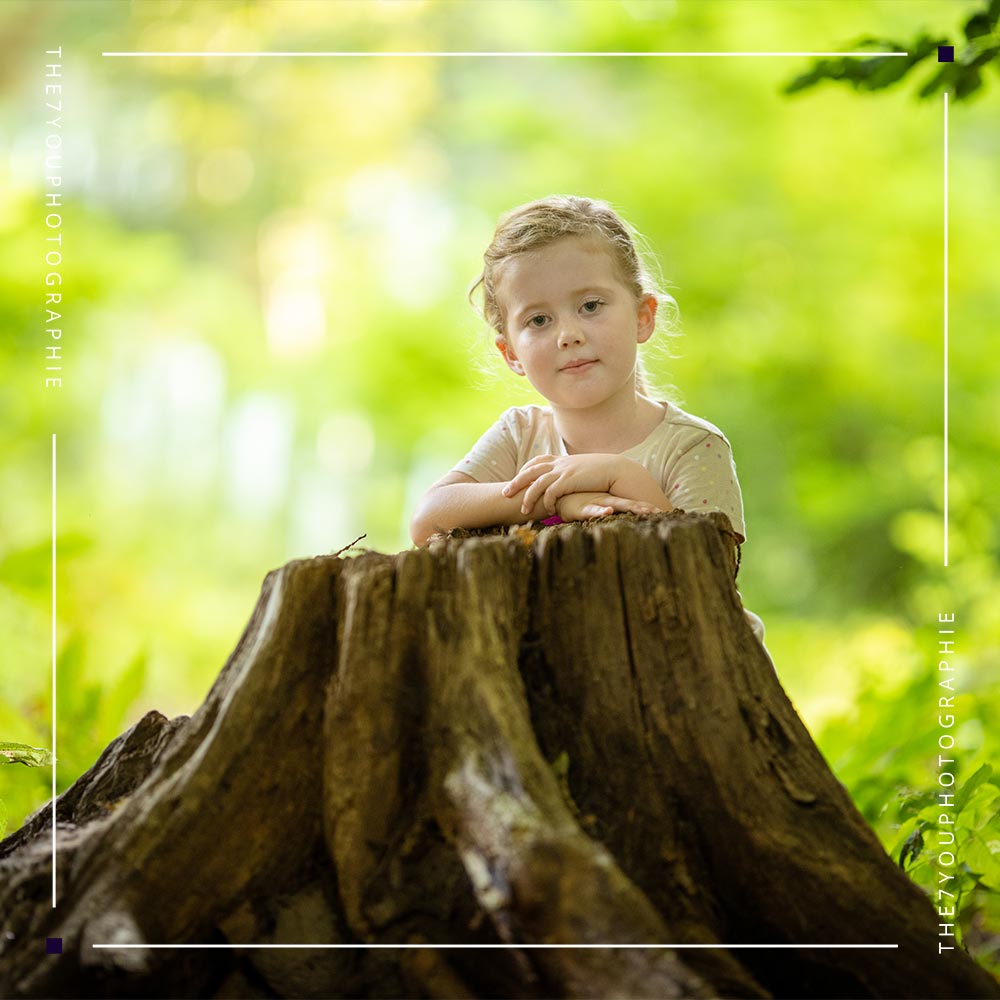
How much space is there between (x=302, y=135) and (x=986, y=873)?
324 inches

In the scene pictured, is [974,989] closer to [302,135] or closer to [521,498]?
[521,498]

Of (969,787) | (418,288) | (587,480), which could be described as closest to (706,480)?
(587,480)

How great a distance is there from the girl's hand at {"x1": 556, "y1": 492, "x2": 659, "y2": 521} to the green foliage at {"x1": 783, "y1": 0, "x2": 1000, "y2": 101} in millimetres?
873

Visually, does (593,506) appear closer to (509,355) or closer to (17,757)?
(509,355)

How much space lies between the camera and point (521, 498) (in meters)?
1.85

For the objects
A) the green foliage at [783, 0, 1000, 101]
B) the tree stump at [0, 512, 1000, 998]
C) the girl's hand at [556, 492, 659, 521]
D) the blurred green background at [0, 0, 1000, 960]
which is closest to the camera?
the tree stump at [0, 512, 1000, 998]

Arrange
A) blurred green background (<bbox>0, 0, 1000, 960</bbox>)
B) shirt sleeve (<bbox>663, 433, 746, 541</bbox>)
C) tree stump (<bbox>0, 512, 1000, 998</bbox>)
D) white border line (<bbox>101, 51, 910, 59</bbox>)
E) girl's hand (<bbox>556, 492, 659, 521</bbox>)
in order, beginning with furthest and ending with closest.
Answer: blurred green background (<bbox>0, 0, 1000, 960</bbox>)
white border line (<bbox>101, 51, 910, 59</bbox>)
shirt sleeve (<bbox>663, 433, 746, 541</bbox>)
girl's hand (<bbox>556, 492, 659, 521</bbox>)
tree stump (<bbox>0, 512, 1000, 998</bbox>)

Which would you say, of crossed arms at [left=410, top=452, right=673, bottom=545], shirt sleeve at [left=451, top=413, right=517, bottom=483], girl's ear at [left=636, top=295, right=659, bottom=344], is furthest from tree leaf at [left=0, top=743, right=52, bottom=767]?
girl's ear at [left=636, top=295, right=659, bottom=344]

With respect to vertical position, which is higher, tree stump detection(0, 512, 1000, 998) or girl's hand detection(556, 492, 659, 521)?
girl's hand detection(556, 492, 659, 521)

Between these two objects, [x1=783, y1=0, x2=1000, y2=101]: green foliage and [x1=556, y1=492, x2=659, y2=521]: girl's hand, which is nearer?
[x1=556, y1=492, x2=659, y2=521]: girl's hand

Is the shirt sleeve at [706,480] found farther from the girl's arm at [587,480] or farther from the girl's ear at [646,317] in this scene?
the girl's ear at [646,317]

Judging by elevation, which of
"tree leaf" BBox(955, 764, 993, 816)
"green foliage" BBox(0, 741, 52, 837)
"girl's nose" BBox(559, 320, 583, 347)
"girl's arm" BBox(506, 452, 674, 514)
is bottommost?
"tree leaf" BBox(955, 764, 993, 816)

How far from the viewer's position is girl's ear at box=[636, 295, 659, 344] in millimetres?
2035

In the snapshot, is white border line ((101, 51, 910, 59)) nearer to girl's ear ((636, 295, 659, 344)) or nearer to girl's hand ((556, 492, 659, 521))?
girl's ear ((636, 295, 659, 344))
